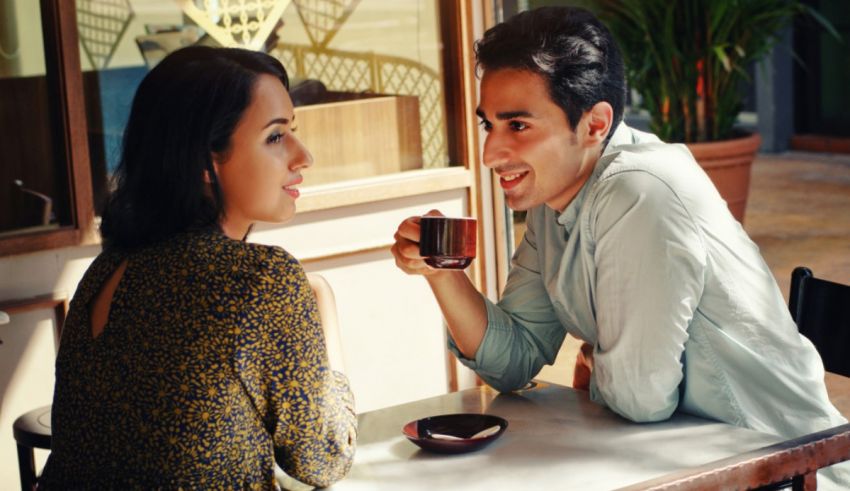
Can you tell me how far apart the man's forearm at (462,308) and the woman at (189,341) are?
0.33m

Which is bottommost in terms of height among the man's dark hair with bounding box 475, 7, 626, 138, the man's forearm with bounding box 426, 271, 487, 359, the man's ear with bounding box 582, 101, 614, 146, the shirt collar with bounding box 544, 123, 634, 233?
the man's forearm with bounding box 426, 271, 487, 359

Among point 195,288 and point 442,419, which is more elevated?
point 195,288

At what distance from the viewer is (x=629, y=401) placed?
5.96 feet

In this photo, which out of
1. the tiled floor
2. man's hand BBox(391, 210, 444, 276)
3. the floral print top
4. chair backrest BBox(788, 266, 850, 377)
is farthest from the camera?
the tiled floor

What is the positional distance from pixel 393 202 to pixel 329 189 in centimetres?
23

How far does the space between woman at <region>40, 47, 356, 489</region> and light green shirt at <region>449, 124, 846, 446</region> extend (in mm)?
427

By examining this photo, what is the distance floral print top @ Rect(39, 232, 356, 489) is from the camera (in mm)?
1562

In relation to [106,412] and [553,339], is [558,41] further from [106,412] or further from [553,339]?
[106,412]

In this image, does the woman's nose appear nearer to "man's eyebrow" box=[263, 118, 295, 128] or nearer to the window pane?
"man's eyebrow" box=[263, 118, 295, 128]

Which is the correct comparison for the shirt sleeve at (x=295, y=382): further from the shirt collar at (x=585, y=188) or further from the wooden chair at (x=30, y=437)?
the wooden chair at (x=30, y=437)

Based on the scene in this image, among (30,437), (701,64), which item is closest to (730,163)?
(701,64)

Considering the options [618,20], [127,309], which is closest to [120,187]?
[127,309]

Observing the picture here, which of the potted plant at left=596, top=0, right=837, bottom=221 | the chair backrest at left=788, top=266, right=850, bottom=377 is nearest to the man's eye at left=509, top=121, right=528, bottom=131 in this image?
the chair backrest at left=788, top=266, right=850, bottom=377

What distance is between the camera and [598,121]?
6.56 feet
